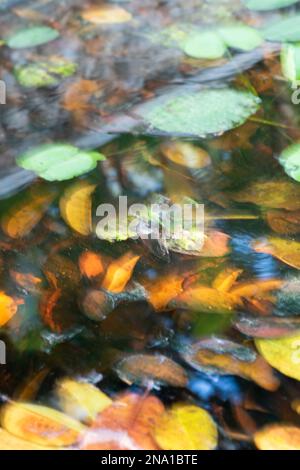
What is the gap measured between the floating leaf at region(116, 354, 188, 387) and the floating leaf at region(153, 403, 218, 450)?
41 mm

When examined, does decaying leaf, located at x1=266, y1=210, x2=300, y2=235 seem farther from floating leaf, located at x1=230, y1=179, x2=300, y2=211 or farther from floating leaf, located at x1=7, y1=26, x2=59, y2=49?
floating leaf, located at x1=7, y1=26, x2=59, y2=49

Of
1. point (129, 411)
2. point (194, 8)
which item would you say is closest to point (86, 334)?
point (129, 411)

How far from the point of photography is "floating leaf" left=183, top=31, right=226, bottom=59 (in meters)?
1.39

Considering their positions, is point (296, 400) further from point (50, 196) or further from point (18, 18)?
point (18, 18)

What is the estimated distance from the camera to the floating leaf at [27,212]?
945mm

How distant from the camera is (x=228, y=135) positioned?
1.13 metres

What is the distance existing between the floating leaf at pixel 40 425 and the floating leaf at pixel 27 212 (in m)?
0.32

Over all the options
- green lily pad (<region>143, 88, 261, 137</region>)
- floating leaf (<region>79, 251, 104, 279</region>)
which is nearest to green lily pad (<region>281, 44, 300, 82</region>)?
green lily pad (<region>143, 88, 261, 137</region>)

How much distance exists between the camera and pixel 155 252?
0.90 m

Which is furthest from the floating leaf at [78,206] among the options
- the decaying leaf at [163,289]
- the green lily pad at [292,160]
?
the green lily pad at [292,160]

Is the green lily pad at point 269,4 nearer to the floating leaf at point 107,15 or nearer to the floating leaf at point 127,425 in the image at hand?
the floating leaf at point 107,15

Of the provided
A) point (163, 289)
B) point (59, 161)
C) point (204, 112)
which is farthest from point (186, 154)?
point (163, 289)

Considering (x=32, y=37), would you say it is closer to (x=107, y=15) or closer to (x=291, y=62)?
(x=107, y=15)

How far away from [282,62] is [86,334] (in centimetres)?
89
